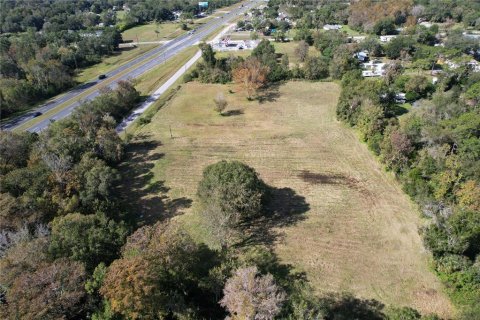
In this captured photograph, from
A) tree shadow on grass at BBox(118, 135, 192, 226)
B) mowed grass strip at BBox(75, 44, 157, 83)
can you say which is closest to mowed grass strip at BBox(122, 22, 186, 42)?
mowed grass strip at BBox(75, 44, 157, 83)

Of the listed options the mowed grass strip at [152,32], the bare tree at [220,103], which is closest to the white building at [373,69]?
the bare tree at [220,103]

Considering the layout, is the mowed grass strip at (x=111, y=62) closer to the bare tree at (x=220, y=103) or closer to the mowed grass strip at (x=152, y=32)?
the mowed grass strip at (x=152, y=32)

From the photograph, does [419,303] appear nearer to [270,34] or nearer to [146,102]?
[146,102]

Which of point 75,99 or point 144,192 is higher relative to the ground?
point 75,99

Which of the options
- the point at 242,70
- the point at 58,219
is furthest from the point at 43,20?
the point at 58,219

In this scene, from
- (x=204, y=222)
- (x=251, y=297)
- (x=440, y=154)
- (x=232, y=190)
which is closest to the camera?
(x=251, y=297)

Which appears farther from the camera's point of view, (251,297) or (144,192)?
(144,192)

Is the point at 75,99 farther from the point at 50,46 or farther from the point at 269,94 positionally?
the point at 269,94
